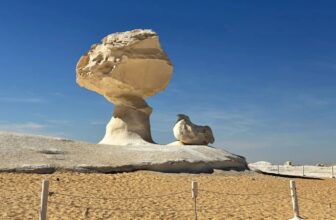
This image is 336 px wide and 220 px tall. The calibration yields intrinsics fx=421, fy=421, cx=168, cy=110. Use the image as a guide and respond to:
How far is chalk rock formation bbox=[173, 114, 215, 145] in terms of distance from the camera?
24.8 m

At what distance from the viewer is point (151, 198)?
13008mm

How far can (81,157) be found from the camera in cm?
1859

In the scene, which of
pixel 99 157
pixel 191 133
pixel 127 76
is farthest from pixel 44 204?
pixel 127 76

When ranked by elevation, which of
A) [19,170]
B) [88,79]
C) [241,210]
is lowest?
[241,210]

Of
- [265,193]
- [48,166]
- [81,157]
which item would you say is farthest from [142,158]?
[265,193]

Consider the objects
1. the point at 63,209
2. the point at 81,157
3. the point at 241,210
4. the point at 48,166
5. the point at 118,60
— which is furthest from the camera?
the point at 118,60

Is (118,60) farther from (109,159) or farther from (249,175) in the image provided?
(249,175)

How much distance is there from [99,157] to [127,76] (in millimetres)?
7800

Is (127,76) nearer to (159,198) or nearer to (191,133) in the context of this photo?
(191,133)

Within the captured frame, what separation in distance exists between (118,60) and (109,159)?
8.04 meters

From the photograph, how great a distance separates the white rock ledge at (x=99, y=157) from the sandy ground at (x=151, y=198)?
29.9 inches

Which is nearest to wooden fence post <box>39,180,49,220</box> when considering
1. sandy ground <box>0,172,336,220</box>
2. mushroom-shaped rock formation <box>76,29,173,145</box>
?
sandy ground <box>0,172,336,220</box>

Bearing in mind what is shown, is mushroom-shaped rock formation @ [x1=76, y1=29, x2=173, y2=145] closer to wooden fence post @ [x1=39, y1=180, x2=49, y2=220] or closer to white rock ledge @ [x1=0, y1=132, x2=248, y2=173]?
white rock ledge @ [x1=0, y1=132, x2=248, y2=173]

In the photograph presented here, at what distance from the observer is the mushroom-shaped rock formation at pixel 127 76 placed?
83.0 ft
